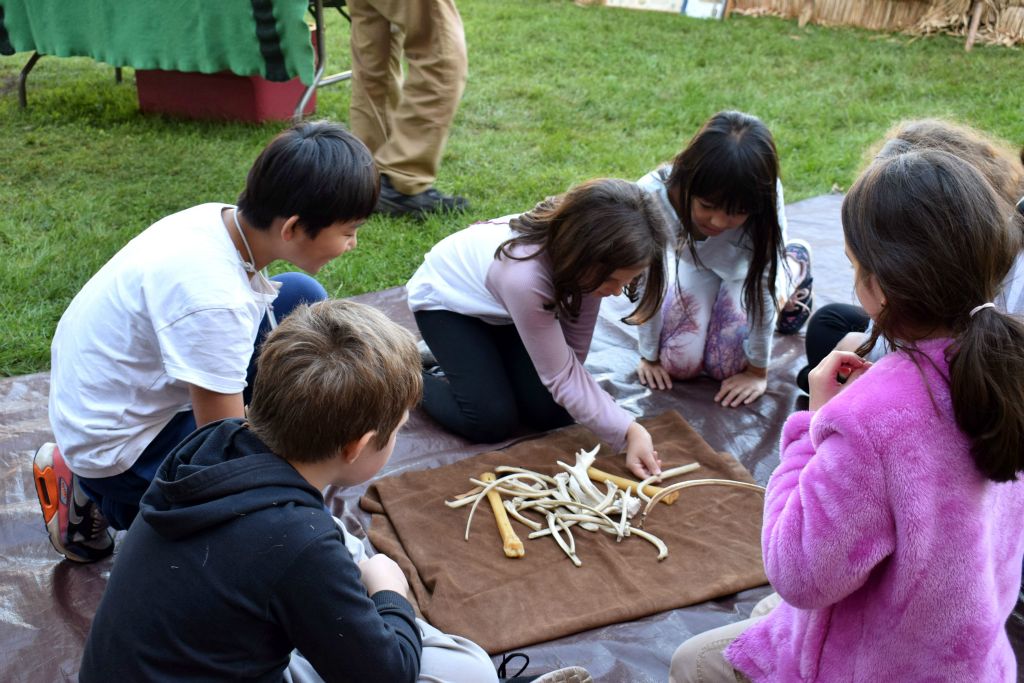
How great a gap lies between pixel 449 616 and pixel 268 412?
0.92m

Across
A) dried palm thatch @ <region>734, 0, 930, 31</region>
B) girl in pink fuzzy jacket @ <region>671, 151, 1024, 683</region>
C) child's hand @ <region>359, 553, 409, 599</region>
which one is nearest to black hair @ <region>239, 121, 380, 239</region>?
child's hand @ <region>359, 553, 409, 599</region>

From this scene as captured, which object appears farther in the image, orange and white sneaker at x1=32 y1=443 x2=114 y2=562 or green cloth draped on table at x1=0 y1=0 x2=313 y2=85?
green cloth draped on table at x1=0 y1=0 x2=313 y2=85

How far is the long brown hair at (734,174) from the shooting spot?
8.96 ft

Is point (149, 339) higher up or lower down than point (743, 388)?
higher up

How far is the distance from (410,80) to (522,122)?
1.65 m

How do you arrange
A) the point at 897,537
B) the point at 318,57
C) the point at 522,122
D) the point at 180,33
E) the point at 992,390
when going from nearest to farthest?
1. the point at 992,390
2. the point at 897,537
3. the point at 180,33
4. the point at 318,57
5. the point at 522,122

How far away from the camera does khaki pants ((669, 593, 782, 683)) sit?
179 cm

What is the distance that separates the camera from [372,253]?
4.29 meters

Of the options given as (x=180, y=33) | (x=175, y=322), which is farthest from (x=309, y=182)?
(x=180, y=33)

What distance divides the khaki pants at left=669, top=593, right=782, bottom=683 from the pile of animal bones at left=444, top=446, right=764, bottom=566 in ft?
1.86

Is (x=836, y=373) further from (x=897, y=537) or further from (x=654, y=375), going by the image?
(x=654, y=375)

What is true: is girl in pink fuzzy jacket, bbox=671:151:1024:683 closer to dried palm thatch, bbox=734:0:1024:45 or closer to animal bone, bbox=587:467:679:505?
animal bone, bbox=587:467:679:505

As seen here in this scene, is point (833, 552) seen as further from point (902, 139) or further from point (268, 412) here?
point (902, 139)

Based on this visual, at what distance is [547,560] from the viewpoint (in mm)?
2445
